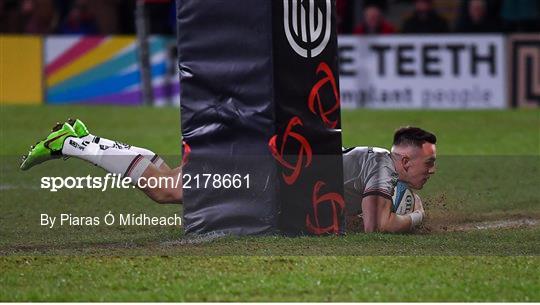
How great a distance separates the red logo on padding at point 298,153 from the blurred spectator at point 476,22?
11870mm

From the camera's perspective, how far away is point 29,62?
21.2 metres

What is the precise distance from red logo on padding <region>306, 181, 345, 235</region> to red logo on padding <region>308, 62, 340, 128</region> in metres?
0.45

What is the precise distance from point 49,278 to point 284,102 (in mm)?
Result: 2051

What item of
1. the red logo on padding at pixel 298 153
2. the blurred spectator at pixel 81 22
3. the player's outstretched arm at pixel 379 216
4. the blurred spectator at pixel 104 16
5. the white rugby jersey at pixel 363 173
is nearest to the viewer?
the red logo on padding at pixel 298 153

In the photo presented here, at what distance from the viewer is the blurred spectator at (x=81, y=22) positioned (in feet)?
71.9

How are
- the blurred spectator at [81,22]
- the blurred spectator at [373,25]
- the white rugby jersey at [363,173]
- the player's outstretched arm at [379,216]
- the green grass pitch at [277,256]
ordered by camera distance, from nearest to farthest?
the green grass pitch at [277,256] < the player's outstretched arm at [379,216] < the white rugby jersey at [363,173] < the blurred spectator at [373,25] < the blurred spectator at [81,22]

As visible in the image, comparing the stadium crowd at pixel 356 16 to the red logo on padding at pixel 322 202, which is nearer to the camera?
the red logo on padding at pixel 322 202

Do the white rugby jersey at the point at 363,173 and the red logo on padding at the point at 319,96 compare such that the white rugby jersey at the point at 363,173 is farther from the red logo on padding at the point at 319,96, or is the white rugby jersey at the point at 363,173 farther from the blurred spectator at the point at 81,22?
the blurred spectator at the point at 81,22

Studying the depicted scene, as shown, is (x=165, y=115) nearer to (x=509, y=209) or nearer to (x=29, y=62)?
(x=29, y=62)

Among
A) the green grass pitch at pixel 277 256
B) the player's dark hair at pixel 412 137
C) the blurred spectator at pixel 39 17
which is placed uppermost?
the blurred spectator at pixel 39 17

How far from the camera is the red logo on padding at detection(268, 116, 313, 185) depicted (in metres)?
9.02

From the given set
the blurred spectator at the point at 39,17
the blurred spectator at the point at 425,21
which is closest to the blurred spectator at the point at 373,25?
the blurred spectator at the point at 425,21

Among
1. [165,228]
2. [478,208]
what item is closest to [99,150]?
[165,228]

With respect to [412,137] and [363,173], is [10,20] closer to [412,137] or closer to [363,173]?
[412,137]
